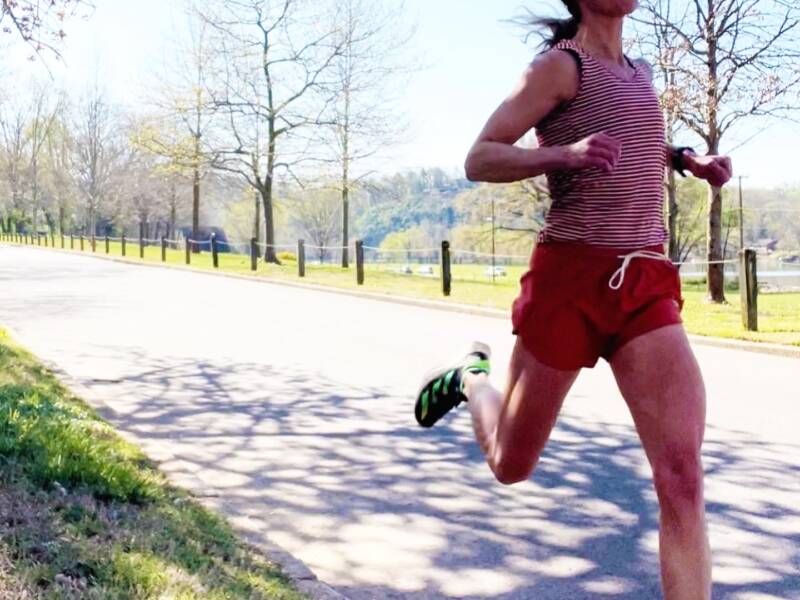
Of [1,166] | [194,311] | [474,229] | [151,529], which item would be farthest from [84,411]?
[1,166]

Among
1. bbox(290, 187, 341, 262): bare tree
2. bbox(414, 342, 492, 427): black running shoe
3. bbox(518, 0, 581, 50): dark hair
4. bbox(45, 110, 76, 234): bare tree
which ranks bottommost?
bbox(414, 342, 492, 427): black running shoe

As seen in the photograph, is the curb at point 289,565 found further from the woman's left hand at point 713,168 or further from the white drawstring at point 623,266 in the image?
the woman's left hand at point 713,168

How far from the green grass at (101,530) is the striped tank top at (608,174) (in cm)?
161

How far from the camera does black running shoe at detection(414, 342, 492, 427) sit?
11.3 ft

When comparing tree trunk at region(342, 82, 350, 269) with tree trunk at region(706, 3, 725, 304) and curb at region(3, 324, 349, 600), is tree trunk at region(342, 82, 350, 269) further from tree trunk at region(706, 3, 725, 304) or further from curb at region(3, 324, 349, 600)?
curb at region(3, 324, 349, 600)

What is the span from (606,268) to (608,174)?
9.9 inches

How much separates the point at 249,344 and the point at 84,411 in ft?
14.6

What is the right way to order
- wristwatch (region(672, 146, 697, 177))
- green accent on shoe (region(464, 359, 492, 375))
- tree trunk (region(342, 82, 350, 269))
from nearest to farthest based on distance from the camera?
wristwatch (region(672, 146, 697, 177)) < green accent on shoe (region(464, 359, 492, 375)) < tree trunk (region(342, 82, 350, 269))

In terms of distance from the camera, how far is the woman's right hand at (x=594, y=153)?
88.7 inches

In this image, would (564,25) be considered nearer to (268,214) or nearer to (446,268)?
(446,268)

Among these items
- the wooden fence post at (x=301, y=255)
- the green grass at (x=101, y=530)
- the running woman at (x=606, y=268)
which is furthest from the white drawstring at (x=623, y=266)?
the wooden fence post at (x=301, y=255)

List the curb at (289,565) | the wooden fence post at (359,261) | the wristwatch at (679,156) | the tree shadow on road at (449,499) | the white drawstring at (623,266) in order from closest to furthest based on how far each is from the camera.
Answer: the white drawstring at (623,266) → the wristwatch at (679,156) → the curb at (289,565) → the tree shadow on road at (449,499) → the wooden fence post at (359,261)

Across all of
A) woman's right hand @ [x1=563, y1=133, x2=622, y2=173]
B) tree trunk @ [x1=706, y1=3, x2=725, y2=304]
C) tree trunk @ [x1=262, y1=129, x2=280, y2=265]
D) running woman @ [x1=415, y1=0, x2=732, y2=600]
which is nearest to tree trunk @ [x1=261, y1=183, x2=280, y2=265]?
tree trunk @ [x1=262, y1=129, x2=280, y2=265]

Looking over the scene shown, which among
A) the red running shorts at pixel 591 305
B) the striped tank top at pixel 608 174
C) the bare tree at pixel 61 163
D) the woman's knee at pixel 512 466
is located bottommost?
the woman's knee at pixel 512 466
